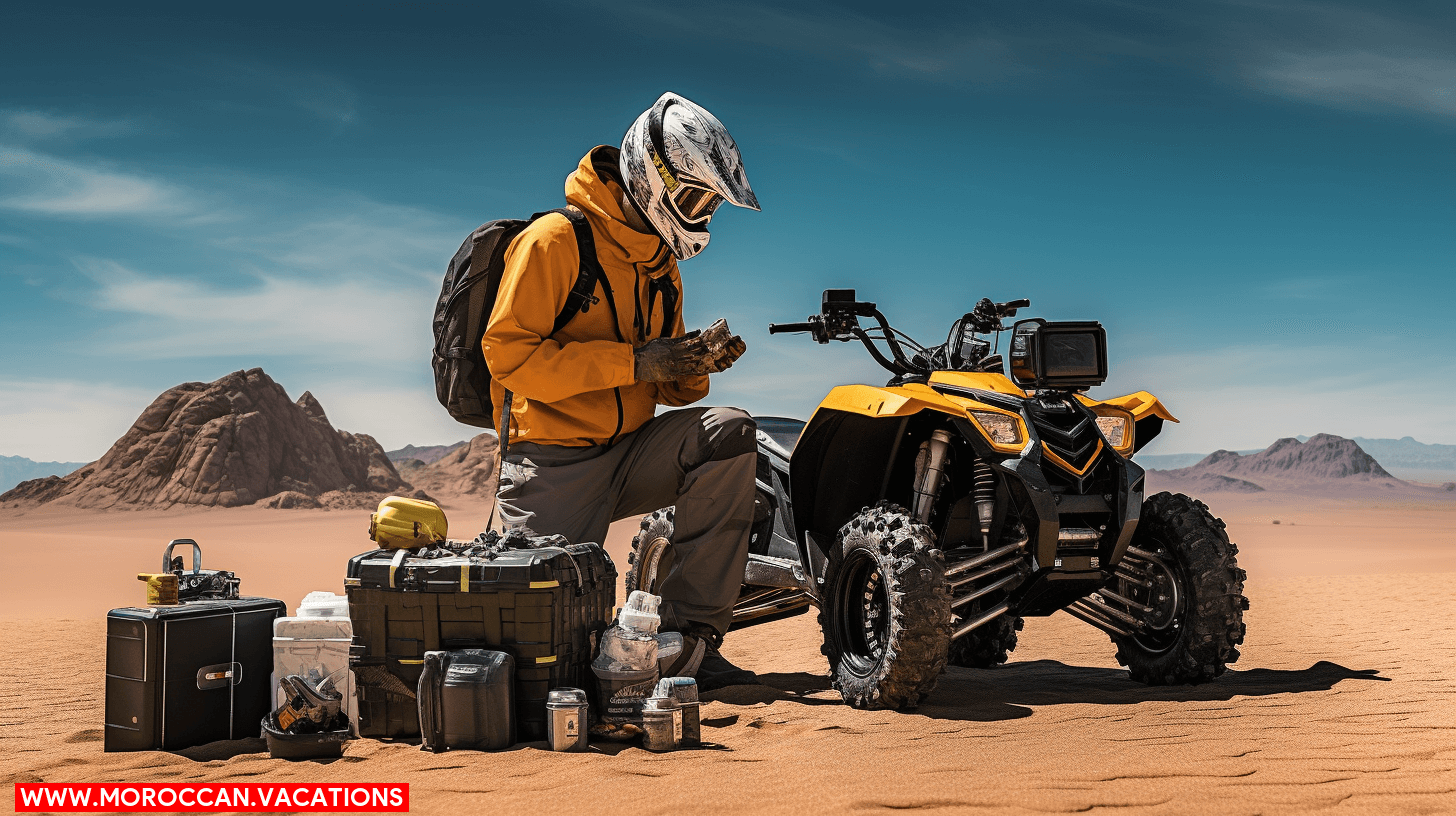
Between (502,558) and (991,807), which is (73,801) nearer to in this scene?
(502,558)

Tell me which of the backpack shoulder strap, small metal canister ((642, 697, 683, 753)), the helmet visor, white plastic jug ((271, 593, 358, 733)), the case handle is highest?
the helmet visor

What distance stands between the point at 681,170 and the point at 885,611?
6.03ft

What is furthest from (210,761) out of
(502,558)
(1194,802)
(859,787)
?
(1194,802)

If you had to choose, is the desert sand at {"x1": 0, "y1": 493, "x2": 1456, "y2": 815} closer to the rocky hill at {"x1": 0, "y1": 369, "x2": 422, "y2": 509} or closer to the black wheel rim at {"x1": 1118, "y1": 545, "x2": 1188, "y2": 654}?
the black wheel rim at {"x1": 1118, "y1": 545, "x2": 1188, "y2": 654}

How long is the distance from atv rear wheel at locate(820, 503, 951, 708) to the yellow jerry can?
5.05ft

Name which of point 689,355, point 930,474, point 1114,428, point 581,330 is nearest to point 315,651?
point 581,330

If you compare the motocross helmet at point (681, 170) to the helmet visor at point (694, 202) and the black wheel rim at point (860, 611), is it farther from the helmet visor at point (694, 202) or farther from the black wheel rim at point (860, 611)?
the black wheel rim at point (860, 611)

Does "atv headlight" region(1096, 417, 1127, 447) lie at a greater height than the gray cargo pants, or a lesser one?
greater

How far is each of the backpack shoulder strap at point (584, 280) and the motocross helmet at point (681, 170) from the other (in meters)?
0.24

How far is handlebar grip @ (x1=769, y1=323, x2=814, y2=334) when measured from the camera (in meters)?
5.39

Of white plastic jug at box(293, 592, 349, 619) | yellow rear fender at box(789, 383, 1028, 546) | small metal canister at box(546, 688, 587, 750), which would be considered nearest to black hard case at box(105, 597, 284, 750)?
Result: white plastic jug at box(293, 592, 349, 619)

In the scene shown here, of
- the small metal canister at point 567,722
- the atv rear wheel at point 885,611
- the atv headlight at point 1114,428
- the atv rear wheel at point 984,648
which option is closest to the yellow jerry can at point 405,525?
the small metal canister at point 567,722

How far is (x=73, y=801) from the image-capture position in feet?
10.0

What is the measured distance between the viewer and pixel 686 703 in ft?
11.7
